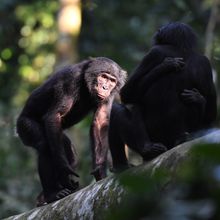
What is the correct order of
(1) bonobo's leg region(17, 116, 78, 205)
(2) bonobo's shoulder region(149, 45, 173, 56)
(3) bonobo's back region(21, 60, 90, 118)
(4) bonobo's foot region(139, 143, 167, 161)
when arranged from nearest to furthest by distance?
(4) bonobo's foot region(139, 143, 167, 161) < (2) bonobo's shoulder region(149, 45, 173, 56) < (1) bonobo's leg region(17, 116, 78, 205) < (3) bonobo's back region(21, 60, 90, 118)

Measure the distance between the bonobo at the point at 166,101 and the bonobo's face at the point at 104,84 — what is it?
3.74 ft

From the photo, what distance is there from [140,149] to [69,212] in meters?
0.86

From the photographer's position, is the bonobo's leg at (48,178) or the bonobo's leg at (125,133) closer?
the bonobo's leg at (125,133)

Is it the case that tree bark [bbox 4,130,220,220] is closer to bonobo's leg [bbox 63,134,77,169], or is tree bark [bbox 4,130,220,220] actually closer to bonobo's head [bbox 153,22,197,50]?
bonobo's leg [bbox 63,134,77,169]

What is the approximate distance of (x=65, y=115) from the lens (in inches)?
274

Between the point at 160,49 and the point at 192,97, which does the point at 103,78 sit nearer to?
the point at 160,49

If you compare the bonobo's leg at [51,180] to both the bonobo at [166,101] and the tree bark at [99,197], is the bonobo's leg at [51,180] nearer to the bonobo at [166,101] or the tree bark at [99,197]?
the tree bark at [99,197]

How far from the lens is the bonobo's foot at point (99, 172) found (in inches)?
254

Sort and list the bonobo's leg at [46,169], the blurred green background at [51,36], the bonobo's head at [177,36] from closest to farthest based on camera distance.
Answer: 1. the bonobo's head at [177,36]
2. the bonobo's leg at [46,169]
3. the blurred green background at [51,36]

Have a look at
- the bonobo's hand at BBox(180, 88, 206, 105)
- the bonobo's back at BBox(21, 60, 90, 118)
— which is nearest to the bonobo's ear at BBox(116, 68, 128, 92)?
the bonobo's back at BBox(21, 60, 90, 118)

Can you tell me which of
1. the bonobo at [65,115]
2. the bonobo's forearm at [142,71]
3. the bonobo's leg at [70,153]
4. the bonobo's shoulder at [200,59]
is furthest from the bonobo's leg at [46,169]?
the bonobo's shoulder at [200,59]

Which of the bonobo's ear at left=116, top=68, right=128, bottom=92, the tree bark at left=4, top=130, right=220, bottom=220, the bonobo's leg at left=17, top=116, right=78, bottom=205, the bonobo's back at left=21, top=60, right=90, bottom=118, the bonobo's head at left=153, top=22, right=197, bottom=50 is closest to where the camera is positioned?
the tree bark at left=4, top=130, right=220, bottom=220

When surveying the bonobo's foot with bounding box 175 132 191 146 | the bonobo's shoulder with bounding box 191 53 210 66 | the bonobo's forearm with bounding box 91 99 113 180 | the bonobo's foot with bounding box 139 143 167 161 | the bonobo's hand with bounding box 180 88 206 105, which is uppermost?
the bonobo's shoulder with bounding box 191 53 210 66

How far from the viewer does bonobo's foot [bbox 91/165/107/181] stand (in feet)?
21.1
